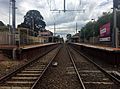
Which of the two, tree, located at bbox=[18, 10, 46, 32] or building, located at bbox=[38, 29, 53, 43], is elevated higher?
tree, located at bbox=[18, 10, 46, 32]

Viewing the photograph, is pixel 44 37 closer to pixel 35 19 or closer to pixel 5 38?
pixel 35 19

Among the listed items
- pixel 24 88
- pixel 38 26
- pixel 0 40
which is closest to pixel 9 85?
pixel 24 88

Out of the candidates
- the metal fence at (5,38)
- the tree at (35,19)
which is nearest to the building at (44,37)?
the tree at (35,19)

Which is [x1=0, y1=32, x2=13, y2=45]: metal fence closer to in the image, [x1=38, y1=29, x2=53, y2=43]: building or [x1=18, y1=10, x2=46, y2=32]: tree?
[x1=38, y1=29, x2=53, y2=43]: building

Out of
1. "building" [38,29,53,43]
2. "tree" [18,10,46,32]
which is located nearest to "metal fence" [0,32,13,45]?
"building" [38,29,53,43]

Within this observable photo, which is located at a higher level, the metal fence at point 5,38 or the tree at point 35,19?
the tree at point 35,19

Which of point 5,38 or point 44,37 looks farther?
point 44,37

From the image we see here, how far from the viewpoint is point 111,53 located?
59.6ft

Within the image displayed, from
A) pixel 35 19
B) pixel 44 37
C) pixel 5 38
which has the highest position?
pixel 35 19

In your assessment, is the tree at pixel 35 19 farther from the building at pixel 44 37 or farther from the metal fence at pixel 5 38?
the metal fence at pixel 5 38

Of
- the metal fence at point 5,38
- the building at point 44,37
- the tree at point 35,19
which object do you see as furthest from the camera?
the tree at point 35,19

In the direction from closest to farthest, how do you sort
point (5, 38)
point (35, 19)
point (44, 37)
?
point (5, 38) < point (44, 37) < point (35, 19)

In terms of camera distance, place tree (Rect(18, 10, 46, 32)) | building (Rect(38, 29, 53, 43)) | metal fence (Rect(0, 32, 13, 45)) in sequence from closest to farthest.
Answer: metal fence (Rect(0, 32, 13, 45)), building (Rect(38, 29, 53, 43)), tree (Rect(18, 10, 46, 32))

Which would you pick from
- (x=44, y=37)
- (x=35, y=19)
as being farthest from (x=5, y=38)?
(x=35, y=19)
